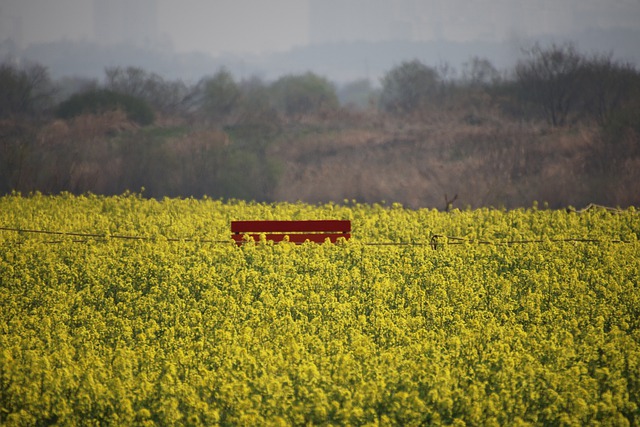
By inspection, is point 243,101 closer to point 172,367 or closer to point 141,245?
point 141,245

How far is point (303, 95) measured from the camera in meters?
50.5

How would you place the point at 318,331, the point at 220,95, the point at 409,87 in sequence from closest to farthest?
the point at 318,331 → the point at 220,95 → the point at 409,87

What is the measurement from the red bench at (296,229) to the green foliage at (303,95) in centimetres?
2965

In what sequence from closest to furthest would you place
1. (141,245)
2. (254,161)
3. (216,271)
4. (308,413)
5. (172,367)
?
(308,413) → (172,367) → (216,271) → (141,245) → (254,161)

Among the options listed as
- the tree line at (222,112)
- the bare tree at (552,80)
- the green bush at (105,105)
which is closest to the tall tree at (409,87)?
the tree line at (222,112)

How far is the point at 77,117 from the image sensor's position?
1406 inches

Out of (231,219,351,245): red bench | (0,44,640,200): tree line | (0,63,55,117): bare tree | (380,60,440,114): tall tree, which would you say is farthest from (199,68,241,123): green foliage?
(231,219,351,245): red bench

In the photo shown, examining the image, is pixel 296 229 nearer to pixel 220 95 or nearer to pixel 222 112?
pixel 222 112

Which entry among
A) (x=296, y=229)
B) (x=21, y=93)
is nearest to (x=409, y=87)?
(x=21, y=93)

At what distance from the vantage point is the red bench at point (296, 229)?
15844 mm

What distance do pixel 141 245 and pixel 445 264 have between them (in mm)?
4699

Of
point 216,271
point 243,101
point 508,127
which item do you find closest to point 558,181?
point 508,127

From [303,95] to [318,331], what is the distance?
41244 millimetres

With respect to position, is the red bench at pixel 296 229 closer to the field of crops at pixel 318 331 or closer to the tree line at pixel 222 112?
the field of crops at pixel 318 331
